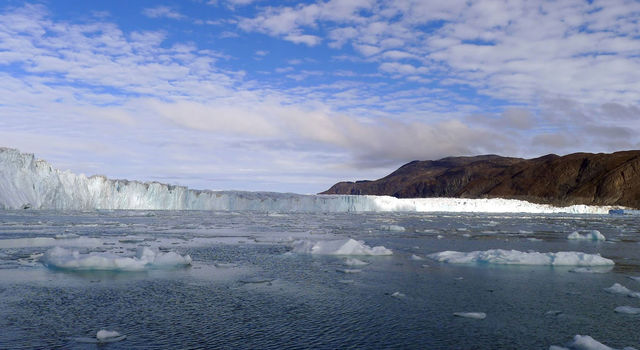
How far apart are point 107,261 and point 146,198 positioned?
41.2m

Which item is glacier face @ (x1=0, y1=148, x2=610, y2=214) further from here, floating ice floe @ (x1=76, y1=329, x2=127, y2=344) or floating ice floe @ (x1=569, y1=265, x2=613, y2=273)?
floating ice floe @ (x1=569, y1=265, x2=613, y2=273)

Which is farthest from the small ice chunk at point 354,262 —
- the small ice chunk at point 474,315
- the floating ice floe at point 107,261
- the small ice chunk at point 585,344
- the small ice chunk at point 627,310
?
the small ice chunk at point 585,344

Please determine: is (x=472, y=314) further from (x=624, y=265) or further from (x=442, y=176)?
(x=442, y=176)

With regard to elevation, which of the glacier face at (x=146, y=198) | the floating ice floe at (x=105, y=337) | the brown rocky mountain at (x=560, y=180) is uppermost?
the brown rocky mountain at (x=560, y=180)

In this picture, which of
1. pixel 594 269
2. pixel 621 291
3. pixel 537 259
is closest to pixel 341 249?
pixel 537 259

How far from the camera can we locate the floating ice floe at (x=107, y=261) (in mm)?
8695

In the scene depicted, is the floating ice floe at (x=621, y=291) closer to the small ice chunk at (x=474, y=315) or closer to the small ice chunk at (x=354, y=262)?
the small ice chunk at (x=474, y=315)

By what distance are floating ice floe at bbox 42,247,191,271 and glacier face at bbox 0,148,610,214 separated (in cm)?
3106

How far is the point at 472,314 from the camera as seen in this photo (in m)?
5.60

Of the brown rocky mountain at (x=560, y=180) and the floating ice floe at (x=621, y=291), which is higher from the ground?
the brown rocky mountain at (x=560, y=180)

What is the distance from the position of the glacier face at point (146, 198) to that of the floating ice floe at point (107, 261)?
102ft

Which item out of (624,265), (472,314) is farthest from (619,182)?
(472,314)

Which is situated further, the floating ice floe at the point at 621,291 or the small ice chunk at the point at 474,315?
the floating ice floe at the point at 621,291

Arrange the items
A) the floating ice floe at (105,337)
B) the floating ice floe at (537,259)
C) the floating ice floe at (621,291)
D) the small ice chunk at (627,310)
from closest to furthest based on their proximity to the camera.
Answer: the floating ice floe at (105,337) → the small ice chunk at (627,310) → the floating ice floe at (621,291) → the floating ice floe at (537,259)
